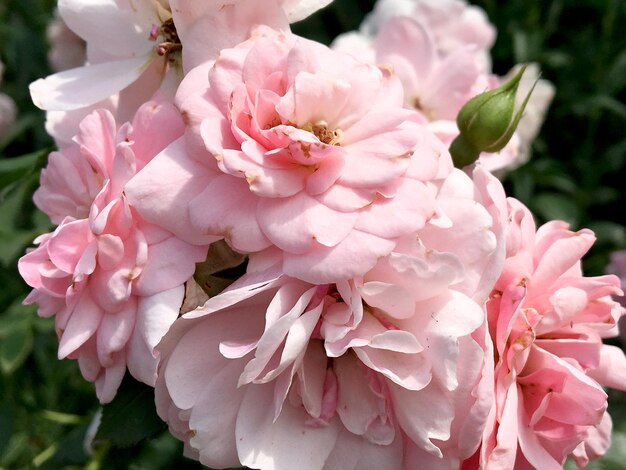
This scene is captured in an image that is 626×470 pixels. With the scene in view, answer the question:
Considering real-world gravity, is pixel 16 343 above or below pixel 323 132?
below

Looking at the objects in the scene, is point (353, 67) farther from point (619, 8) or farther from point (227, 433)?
point (619, 8)

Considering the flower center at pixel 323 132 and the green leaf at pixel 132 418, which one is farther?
the green leaf at pixel 132 418

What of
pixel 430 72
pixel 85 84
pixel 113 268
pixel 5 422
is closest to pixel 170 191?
pixel 113 268

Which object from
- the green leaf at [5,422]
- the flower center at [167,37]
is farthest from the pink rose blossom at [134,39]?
the green leaf at [5,422]

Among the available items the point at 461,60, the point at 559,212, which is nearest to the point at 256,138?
the point at 461,60

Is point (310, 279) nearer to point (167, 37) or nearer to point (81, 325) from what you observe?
point (81, 325)

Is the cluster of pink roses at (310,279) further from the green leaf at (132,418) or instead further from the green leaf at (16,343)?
the green leaf at (16,343)
